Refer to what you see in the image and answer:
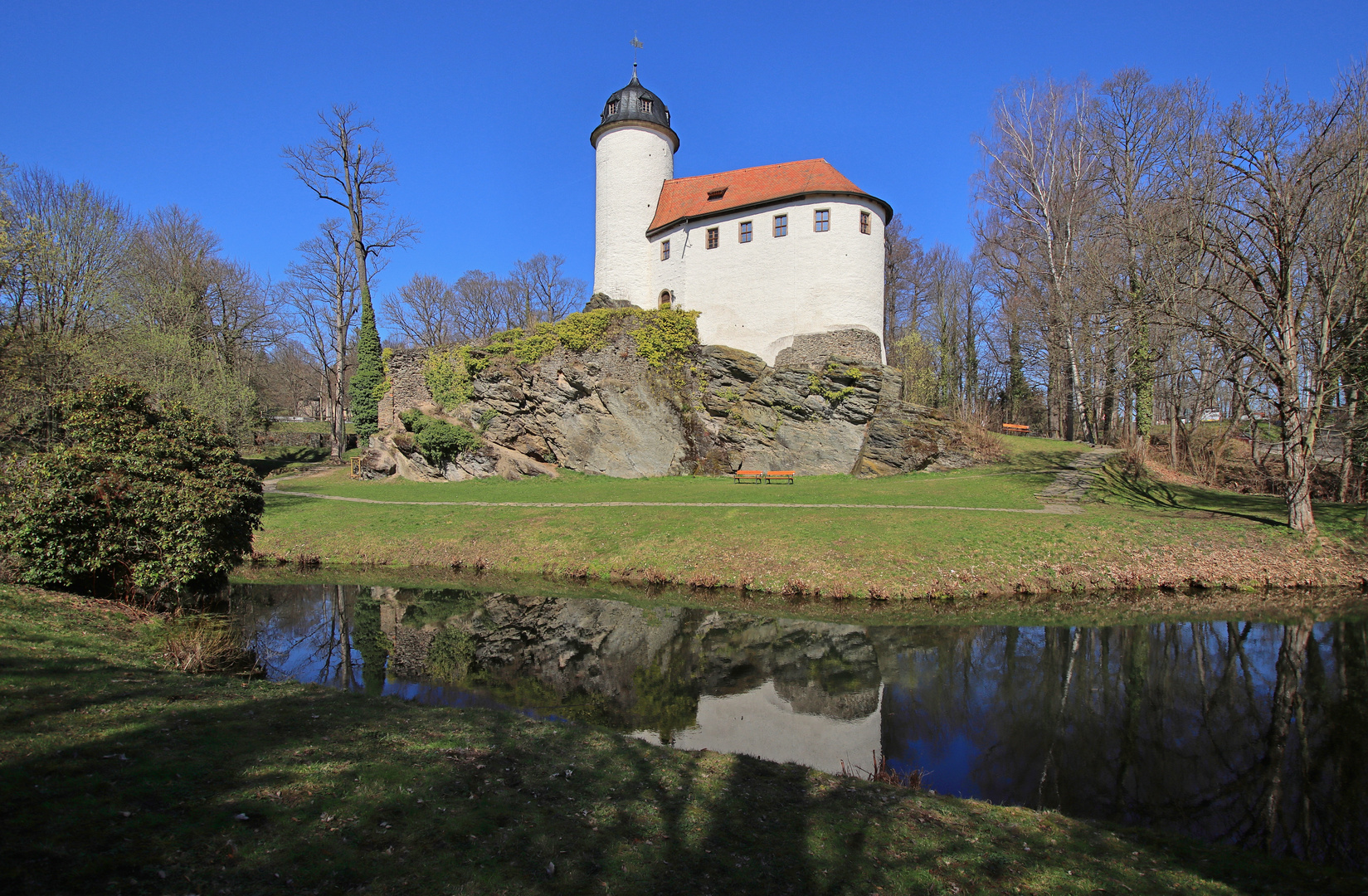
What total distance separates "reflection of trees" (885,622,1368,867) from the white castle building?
18.7 meters

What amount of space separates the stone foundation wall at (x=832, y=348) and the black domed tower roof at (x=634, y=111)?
1401cm

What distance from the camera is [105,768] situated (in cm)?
464

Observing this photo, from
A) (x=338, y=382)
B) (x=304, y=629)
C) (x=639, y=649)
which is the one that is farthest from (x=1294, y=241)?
(x=338, y=382)

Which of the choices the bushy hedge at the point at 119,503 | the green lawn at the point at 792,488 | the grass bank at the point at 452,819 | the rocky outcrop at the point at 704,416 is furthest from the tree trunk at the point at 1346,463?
the bushy hedge at the point at 119,503

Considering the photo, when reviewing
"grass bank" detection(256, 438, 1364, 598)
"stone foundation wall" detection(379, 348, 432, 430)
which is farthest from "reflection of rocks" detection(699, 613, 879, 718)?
"stone foundation wall" detection(379, 348, 432, 430)

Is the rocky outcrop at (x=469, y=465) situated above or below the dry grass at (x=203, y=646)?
above

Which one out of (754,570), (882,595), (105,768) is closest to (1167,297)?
(882,595)

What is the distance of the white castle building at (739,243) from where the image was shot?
28719 millimetres

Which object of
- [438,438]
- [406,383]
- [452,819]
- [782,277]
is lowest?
[452,819]

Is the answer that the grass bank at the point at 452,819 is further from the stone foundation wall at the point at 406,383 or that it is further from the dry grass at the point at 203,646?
the stone foundation wall at the point at 406,383

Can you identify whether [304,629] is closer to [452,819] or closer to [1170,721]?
[452,819]

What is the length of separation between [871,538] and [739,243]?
715 inches

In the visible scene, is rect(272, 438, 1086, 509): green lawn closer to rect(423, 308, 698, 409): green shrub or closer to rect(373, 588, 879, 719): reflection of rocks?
rect(423, 308, 698, 409): green shrub

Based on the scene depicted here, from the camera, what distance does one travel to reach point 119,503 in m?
10.9
